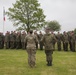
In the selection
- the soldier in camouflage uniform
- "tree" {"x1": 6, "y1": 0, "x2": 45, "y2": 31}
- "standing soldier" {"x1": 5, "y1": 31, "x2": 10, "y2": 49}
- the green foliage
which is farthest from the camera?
the green foliage

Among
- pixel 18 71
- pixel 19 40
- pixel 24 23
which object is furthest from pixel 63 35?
pixel 24 23

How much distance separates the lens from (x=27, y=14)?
213 ft

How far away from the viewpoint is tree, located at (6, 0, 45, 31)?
62.8m

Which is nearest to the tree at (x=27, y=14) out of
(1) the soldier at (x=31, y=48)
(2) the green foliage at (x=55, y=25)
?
(2) the green foliage at (x=55, y=25)

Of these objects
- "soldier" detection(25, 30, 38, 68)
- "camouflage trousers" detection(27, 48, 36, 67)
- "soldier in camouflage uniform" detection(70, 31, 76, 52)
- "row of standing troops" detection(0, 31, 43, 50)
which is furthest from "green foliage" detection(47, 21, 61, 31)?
"camouflage trousers" detection(27, 48, 36, 67)

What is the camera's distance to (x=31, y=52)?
16.7 meters

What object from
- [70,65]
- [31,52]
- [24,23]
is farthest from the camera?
[24,23]

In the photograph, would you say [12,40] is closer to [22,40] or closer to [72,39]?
[22,40]

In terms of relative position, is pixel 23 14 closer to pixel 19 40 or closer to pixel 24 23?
pixel 24 23

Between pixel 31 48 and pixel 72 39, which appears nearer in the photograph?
pixel 31 48

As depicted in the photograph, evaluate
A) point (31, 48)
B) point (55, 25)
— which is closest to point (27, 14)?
point (55, 25)

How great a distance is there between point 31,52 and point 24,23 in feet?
151

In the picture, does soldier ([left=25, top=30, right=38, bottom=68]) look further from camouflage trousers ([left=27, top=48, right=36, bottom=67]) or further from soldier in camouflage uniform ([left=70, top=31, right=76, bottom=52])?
soldier in camouflage uniform ([left=70, top=31, right=76, bottom=52])

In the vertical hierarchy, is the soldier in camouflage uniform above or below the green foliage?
below
